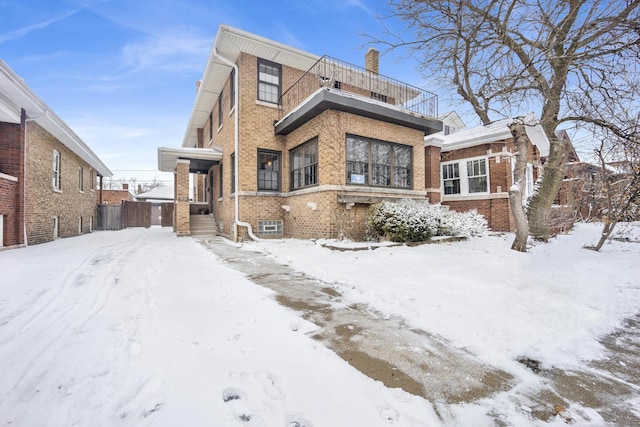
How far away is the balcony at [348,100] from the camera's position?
849 centimetres

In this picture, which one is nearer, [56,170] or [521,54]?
[521,54]

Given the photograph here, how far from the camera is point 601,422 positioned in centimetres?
151

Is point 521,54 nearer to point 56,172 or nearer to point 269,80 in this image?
point 269,80

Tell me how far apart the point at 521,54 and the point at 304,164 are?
6.59m

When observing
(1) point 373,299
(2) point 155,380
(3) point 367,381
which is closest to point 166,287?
(2) point 155,380

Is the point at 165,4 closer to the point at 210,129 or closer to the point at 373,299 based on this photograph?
the point at 210,129

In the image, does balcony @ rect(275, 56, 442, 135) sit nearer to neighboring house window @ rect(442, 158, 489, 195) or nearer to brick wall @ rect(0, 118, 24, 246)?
neighboring house window @ rect(442, 158, 489, 195)

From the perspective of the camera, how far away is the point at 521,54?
5.89 m

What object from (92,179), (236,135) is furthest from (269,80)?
(92,179)

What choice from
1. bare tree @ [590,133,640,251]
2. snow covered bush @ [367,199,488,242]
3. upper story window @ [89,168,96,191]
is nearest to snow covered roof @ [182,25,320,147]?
snow covered bush @ [367,199,488,242]

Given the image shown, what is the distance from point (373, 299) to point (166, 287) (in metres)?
2.95

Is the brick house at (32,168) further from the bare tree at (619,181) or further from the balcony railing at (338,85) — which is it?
the bare tree at (619,181)

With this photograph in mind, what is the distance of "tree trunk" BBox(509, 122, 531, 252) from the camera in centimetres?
662

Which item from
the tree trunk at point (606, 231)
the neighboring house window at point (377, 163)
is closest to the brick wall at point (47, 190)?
the neighboring house window at point (377, 163)
